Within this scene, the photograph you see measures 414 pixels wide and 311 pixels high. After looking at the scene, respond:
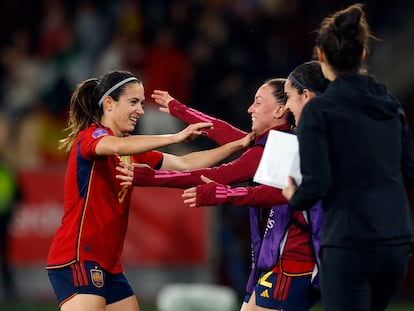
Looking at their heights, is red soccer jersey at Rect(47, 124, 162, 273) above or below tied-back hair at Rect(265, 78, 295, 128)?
below

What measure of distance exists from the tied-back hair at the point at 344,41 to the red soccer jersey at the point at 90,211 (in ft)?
5.38

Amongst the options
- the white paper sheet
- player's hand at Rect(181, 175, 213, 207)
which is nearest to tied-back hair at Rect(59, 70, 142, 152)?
player's hand at Rect(181, 175, 213, 207)

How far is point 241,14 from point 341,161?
351 inches

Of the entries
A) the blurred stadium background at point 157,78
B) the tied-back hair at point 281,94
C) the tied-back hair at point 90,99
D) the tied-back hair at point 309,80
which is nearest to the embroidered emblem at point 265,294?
the tied-back hair at point 281,94

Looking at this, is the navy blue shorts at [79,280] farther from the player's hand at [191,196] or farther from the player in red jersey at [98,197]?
the player's hand at [191,196]

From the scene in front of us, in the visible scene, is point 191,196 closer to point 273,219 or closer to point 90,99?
point 273,219

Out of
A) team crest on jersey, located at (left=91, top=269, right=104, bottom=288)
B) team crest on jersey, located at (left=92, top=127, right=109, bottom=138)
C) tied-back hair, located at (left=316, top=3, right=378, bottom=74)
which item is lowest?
team crest on jersey, located at (left=91, top=269, right=104, bottom=288)

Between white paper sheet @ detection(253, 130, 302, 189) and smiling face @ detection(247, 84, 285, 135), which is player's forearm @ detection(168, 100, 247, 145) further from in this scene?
white paper sheet @ detection(253, 130, 302, 189)

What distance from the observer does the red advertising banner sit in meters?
10.9

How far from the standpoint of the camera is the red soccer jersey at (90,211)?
18.2ft

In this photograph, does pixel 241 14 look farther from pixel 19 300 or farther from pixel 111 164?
pixel 111 164

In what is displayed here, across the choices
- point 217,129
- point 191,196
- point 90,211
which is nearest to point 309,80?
point 191,196

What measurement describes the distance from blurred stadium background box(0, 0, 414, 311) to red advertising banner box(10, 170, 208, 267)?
0.01m

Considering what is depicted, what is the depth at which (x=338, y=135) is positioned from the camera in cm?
424
